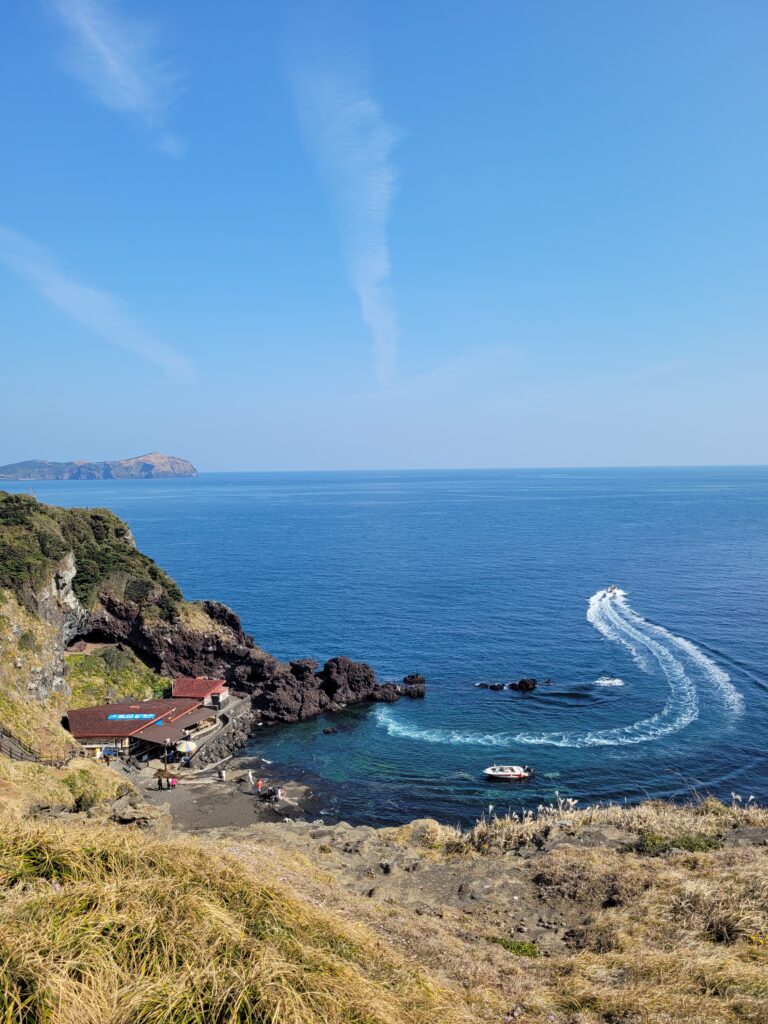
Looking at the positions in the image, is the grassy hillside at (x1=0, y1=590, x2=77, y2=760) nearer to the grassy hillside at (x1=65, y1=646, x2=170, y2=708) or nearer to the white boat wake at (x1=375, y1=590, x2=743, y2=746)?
the grassy hillside at (x1=65, y1=646, x2=170, y2=708)

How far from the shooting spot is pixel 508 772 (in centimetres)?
4278

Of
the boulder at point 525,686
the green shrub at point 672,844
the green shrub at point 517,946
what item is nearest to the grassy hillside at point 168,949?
the green shrub at point 517,946

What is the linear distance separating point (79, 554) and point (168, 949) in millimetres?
58425

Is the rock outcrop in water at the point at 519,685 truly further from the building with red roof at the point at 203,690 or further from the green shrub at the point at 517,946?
the green shrub at the point at 517,946

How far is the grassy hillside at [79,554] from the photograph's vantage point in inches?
2020

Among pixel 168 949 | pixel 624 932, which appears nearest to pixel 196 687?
pixel 624 932

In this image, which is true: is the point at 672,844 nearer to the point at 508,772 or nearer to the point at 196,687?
the point at 508,772

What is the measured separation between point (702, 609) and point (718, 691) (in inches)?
1040

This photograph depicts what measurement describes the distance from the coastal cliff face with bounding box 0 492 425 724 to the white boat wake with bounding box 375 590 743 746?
5.94m

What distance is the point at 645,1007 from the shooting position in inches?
499

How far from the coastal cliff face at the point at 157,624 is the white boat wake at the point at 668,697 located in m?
5.94

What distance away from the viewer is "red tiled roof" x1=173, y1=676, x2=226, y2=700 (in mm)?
55469

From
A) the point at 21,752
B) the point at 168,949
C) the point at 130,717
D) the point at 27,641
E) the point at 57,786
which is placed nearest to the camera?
the point at 168,949

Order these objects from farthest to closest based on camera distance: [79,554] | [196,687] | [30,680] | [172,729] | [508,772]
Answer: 1. [79,554]
2. [196,687]
3. [172,729]
4. [30,680]
5. [508,772]
